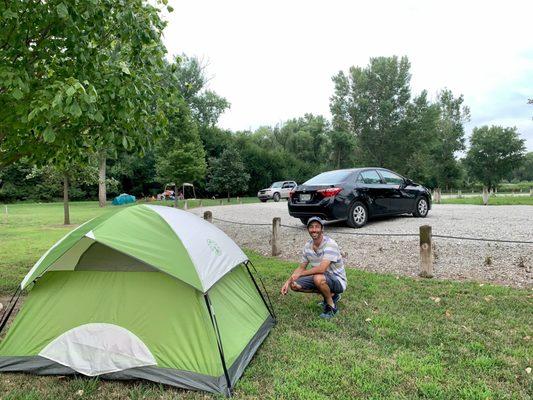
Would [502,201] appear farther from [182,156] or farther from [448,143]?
[448,143]

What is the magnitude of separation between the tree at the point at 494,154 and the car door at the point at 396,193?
4582 centimetres

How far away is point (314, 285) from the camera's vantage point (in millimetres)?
4402

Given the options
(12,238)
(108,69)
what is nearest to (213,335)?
(108,69)

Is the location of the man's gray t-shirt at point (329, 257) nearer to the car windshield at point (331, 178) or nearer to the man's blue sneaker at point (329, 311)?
the man's blue sneaker at point (329, 311)

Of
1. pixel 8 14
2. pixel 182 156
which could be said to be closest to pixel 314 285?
pixel 8 14

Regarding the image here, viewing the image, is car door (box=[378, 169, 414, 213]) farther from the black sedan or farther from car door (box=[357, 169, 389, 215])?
car door (box=[357, 169, 389, 215])

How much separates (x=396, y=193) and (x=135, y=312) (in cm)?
805

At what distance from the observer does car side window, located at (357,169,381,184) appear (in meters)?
9.45

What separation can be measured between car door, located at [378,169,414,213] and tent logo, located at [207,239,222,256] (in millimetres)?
6853

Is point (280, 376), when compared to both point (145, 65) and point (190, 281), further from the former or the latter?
point (145, 65)

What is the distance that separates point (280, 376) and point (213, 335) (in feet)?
2.05

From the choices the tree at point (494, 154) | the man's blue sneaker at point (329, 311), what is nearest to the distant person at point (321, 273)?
the man's blue sneaker at point (329, 311)

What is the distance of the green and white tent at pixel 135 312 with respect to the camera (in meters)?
3.12

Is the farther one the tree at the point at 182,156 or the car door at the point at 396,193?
the tree at the point at 182,156
